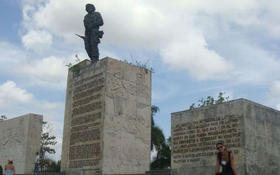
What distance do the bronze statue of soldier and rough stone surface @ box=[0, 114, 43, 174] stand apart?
4456 mm

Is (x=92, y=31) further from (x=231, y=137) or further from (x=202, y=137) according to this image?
(x=231, y=137)

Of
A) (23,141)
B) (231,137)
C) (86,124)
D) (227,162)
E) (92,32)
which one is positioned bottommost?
(227,162)

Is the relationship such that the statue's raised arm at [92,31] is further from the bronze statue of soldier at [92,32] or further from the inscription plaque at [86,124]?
the inscription plaque at [86,124]

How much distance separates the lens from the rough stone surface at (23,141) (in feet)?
51.9

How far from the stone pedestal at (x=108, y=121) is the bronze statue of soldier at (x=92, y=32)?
57cm

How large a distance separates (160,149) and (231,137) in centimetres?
2088

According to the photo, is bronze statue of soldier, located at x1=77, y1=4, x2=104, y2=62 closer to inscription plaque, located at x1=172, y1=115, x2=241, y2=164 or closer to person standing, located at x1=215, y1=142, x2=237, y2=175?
inscription plaque, located at x1=172, y1=115, x2=241, y2=164

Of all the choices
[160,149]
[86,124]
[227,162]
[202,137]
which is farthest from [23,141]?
[160,149]

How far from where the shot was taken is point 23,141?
1605 centimetres

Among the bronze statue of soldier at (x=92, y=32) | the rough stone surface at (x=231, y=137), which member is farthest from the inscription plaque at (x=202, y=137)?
the bronze statue of soldier at (x=92, y=32)

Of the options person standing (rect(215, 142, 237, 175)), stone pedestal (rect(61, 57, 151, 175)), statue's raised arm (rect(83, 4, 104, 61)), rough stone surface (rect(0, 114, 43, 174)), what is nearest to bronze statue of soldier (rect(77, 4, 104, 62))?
statue's raised arm (rect(83, 4, 104, 61))

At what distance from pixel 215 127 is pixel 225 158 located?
3.27m

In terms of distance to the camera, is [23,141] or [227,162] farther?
[23,141]

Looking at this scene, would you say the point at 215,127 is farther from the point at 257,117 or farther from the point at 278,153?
the point at 278,153
